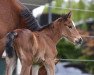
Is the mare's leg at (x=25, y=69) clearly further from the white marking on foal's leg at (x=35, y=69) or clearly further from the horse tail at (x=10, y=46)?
the white marking on foal's leg at (x=35, y=69)

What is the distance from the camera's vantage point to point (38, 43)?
4059mm

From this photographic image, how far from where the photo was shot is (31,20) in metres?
4.44

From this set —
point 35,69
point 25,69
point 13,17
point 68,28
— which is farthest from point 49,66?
point 13,17

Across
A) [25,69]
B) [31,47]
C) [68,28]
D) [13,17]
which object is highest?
[13,17]

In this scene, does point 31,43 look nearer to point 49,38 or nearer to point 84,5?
point 49,38

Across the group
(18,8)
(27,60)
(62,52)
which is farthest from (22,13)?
(62,52)

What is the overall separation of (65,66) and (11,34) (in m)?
6.78

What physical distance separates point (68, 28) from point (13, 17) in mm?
573

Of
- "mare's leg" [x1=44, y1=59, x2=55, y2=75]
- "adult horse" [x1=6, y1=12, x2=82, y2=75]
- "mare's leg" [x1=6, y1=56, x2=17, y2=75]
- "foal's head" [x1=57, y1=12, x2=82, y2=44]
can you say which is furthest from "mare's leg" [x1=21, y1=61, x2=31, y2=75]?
"foal's head" [x1=57, y1=12, x2=82, y2=44]

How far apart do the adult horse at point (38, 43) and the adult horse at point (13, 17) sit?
225mm

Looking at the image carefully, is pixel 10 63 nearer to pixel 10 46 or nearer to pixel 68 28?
pixel 10 46

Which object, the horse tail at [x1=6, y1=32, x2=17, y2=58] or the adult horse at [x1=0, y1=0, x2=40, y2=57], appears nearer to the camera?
the horse tail at [x1=6, y1=32, x2=17, y2=58]

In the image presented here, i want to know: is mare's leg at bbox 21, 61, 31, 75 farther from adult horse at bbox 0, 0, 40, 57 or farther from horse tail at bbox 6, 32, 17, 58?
adult horse at bbox 0, 0, 40, 57

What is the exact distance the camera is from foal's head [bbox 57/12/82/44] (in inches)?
169
